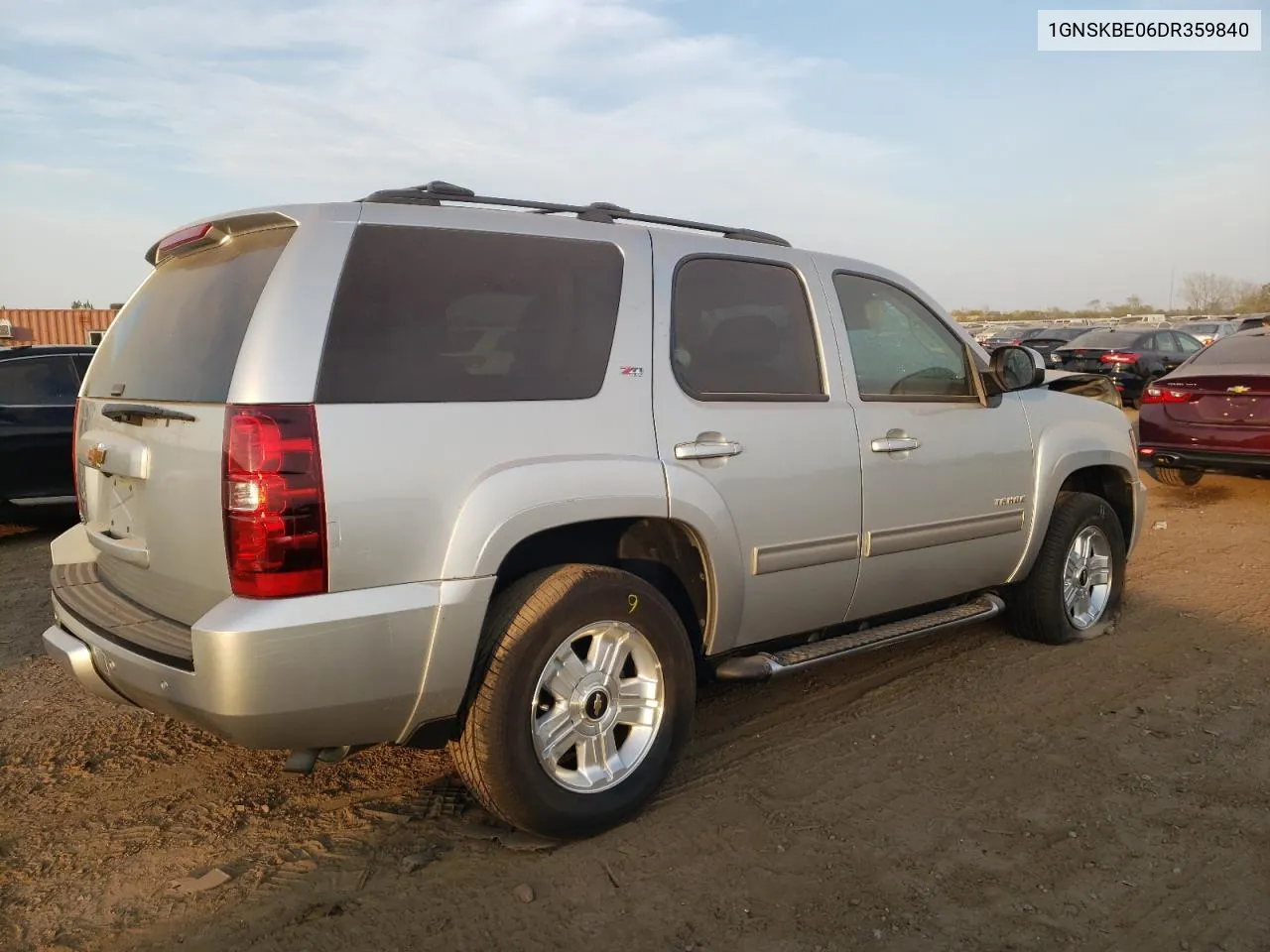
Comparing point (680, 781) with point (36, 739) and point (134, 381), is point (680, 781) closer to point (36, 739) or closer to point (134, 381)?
point (134, 381)

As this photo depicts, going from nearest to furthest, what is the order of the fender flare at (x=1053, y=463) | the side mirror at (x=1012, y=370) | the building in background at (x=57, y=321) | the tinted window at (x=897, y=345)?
1. the tinted window at (x=897, y=345)
2. the side mirror at (x=1012, y=370)
3. the fender flare at (x=1053, y=463)
4. the building in background at (x=57, y=321)

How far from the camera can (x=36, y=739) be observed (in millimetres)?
3893

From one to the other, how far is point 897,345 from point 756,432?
109 centimetres

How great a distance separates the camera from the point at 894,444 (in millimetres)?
3916

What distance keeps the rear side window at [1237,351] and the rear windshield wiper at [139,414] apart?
9227mm

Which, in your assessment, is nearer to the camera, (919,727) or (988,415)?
(919,727)

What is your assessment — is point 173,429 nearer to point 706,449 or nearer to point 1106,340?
point 706,449

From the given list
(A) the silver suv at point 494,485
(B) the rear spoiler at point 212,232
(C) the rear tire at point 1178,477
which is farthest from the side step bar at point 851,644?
(C) the rear tire at point 1178,477

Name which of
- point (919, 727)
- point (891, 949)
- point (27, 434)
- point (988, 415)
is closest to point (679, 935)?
point (891, 949)

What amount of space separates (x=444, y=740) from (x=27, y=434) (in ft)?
21.4

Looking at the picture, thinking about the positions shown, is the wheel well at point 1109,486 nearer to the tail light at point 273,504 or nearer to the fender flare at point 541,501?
the fender flare at point 541,501

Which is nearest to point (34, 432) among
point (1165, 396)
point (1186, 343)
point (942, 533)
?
point (942, 533)

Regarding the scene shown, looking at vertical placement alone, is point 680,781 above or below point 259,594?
below

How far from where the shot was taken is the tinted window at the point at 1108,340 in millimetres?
17547
